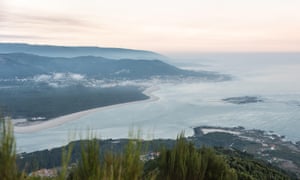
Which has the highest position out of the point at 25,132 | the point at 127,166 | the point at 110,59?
the point at 110,59

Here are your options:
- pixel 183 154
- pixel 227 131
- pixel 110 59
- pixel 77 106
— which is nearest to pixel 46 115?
pixel 77 106

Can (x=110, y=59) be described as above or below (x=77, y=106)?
above

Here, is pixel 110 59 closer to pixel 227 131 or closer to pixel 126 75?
pixel 126 75

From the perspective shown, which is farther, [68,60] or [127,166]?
[68,60]

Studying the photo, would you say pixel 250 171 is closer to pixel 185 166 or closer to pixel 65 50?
pixel 185 166

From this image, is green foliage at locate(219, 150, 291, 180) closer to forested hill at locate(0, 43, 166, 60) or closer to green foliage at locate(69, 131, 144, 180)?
green foliage at locate(69, 131, 144, 180)

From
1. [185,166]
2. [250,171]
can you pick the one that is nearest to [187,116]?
[250,171]

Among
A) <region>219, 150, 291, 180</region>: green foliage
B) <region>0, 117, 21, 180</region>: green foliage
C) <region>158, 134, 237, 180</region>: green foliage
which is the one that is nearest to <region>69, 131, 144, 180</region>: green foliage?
<region>0, 117, 21, 180</region>: green foliage

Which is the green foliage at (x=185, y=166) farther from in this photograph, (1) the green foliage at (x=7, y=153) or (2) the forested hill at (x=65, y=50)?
(2) the forested hill at (x=65, y=50)
